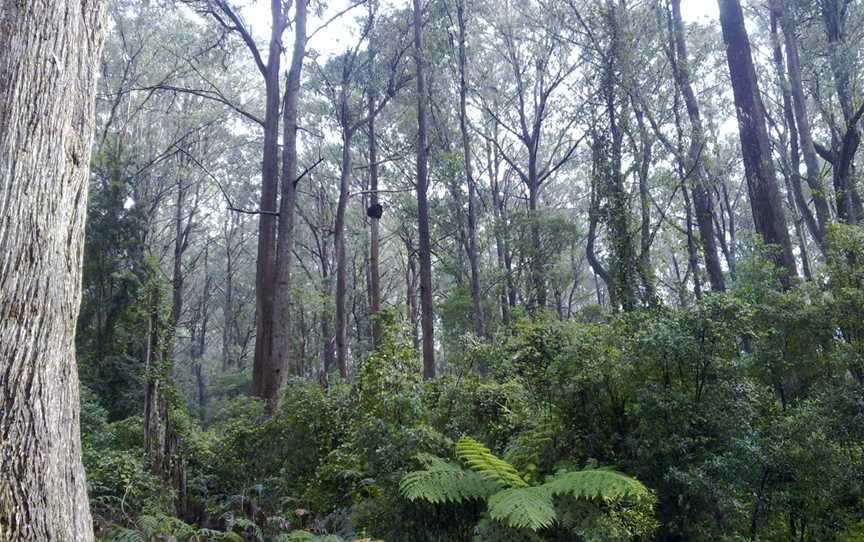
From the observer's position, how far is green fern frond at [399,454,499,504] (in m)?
4.45

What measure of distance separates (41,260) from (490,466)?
315cm

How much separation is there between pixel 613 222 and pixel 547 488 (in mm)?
4588

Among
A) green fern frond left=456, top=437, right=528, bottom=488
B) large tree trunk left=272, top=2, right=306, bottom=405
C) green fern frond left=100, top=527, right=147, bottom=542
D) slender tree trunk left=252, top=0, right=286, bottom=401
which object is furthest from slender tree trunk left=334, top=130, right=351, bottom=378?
green fern frond left=456, top=437, right=528, bottom=488

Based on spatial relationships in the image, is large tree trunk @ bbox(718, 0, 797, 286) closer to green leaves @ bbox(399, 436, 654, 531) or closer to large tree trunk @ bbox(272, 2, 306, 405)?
green leaves @ bbox(399, 436, 654, 531)

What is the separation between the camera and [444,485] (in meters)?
4.58

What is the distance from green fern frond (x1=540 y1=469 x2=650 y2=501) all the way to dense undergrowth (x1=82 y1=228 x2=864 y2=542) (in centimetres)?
7

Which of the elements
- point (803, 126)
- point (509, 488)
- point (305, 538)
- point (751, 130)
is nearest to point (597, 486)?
point (509, 488)

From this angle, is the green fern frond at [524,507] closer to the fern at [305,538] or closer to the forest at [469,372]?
the forest at [469,372]

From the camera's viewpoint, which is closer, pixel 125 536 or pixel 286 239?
pixel 125 536

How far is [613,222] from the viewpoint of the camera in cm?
816

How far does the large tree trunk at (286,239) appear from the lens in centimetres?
1153

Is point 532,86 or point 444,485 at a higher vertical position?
point 532,86

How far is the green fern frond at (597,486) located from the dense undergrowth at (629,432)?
74 mm

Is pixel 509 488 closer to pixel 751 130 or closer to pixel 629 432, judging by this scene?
pixel 629 432
